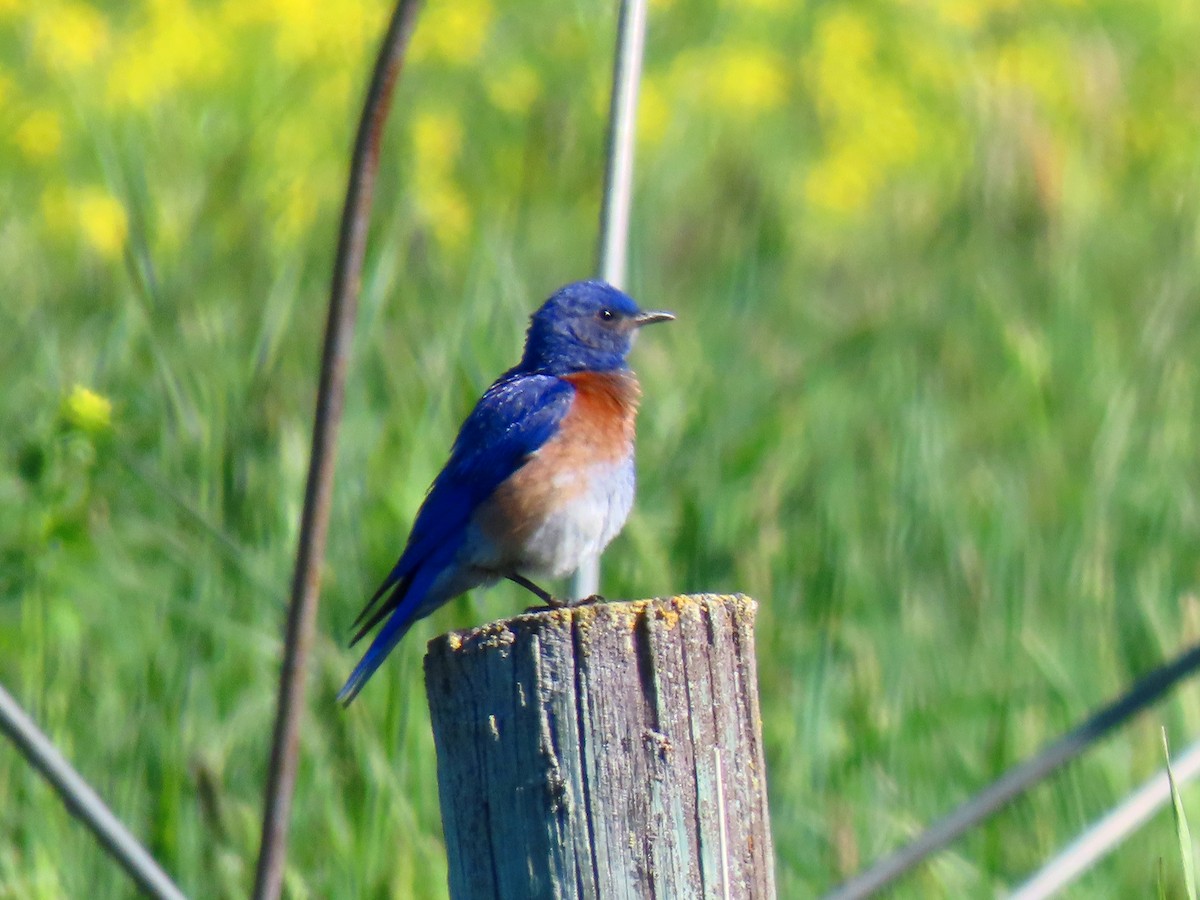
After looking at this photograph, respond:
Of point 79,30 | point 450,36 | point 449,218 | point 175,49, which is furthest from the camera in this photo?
point 175,49

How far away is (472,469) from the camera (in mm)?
4293

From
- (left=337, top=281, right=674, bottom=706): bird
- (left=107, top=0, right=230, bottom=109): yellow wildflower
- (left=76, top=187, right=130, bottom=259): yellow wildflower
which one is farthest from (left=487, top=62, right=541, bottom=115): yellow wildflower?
(left=337, top=281, right=674, bottom=706): bird

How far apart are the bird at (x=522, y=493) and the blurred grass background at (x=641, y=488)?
0.20m

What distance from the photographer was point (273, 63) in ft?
37.9

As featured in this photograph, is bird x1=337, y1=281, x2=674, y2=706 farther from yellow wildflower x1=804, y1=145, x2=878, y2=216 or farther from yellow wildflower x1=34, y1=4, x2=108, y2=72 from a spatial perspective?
yellow wildflower x1=804, y1=145, x2=878, y2=216

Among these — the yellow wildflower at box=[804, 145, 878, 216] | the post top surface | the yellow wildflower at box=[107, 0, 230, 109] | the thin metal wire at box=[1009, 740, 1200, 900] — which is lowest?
the thin metal wire at box=[1009, 740, 1200, 900]

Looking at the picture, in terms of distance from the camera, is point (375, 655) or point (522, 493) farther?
point (522, 493)

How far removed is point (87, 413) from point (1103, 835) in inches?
91.4

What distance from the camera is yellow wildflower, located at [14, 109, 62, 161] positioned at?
781cm


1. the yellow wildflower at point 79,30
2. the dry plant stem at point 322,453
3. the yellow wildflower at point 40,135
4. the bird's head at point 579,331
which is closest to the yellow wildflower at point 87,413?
the bird's head at point 579,331

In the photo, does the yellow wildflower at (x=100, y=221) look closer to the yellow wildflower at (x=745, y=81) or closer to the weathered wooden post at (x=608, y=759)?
the yellow wildflower at (x=745, y=81)

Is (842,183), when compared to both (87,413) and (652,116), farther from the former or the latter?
(87,413)

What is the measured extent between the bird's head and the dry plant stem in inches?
97.0

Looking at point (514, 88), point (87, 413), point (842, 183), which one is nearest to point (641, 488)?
point (87, 413)
